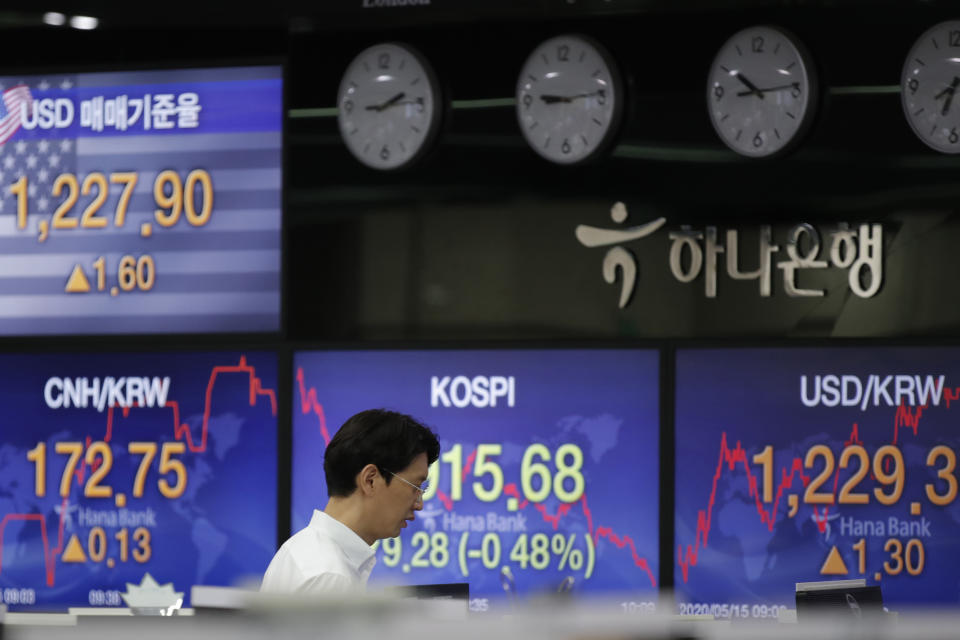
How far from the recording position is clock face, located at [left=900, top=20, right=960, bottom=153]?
434 centimetres

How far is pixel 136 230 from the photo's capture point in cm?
507

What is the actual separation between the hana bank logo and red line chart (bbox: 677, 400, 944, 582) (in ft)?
1.89

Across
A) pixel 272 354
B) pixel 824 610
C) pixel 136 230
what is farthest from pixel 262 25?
pixel 824 610

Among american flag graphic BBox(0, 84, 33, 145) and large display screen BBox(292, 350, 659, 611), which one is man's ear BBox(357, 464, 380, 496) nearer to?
large display screen BBox(292, 350, 659, 611)

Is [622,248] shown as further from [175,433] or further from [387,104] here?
[175,433]

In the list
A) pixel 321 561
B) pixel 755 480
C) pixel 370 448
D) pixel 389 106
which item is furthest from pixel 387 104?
pixel 321 561

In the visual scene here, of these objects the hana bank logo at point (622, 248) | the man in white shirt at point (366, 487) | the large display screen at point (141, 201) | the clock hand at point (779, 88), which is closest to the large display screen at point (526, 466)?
the hana bank logo at point (622, 248)

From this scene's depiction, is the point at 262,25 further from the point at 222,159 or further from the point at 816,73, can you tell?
the point at 816,73

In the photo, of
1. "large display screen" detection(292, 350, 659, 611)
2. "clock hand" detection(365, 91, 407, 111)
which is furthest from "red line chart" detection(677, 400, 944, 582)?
"clock hand" detection(365, 91, 407, 111)

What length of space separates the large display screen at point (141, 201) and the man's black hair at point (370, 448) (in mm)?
2426

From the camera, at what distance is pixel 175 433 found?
4977mm

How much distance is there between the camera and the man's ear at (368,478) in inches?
99.9

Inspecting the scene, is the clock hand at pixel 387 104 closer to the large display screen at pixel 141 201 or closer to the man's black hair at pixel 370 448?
the large display screen at pixel 141 201

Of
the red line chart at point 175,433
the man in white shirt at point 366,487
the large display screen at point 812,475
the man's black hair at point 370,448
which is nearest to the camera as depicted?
the man in white shirt at point 366,487
